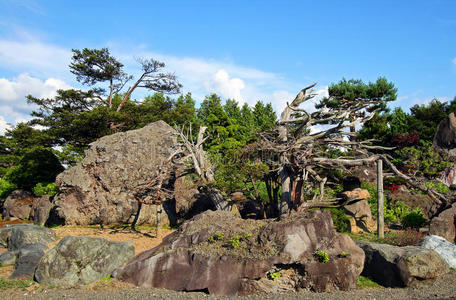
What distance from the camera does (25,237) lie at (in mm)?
9461

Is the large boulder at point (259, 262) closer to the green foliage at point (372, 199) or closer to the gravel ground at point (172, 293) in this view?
the gravel ground at point (172, 293)

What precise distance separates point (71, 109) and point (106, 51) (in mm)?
4710

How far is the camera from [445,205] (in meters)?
10.8

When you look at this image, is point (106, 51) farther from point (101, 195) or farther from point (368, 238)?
point (368, 238)

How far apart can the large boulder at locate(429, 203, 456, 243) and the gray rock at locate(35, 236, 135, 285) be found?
28.0ft

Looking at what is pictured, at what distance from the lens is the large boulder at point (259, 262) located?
21.8ft

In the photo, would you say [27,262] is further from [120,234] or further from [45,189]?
[45,189]

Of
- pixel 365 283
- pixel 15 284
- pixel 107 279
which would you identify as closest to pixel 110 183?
pixel 15 284

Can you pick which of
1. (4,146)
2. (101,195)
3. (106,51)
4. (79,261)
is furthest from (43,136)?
(79,261)

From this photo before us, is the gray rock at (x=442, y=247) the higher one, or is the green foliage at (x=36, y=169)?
the green foliage at (x=36, y=169)

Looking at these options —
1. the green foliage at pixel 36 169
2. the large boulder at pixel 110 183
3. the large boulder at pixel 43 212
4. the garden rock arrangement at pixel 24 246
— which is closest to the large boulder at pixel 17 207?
the green foliage at pixel 36 169

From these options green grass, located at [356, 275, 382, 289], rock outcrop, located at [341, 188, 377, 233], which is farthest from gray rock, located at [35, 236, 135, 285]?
rock outcrop, located at [341, 188, 377, 233]

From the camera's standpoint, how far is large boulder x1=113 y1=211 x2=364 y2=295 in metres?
6.65

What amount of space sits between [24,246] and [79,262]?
9.00 feet
